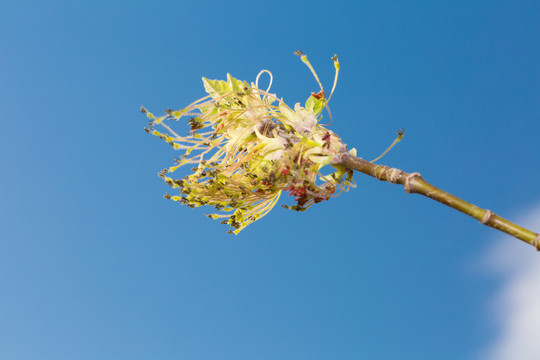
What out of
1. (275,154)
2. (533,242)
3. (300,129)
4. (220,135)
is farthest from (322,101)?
(533,242)

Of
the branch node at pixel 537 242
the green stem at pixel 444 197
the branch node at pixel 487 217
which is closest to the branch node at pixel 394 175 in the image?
the green stem at pixel 444 197

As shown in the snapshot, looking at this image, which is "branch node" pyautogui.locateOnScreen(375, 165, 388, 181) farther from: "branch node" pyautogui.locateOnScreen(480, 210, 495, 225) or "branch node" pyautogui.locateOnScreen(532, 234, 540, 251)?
"branch node" pyautogui.locateOnScreen(532, 234, 540, 251)

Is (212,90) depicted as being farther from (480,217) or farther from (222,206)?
(480,217)

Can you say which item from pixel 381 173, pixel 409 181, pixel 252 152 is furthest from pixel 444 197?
pixel 252 152

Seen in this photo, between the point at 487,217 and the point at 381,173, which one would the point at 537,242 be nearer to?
the point at 487,217

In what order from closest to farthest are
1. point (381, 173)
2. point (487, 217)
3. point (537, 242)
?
point (537, 242), point (487, 217), point (381, 173)

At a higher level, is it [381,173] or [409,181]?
[381,173]

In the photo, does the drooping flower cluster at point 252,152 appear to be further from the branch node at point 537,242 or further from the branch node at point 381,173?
the branch node at point 537,242

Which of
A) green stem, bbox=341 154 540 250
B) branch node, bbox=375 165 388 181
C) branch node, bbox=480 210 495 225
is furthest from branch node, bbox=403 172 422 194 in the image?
branch node, bbox=480 210 495 225
